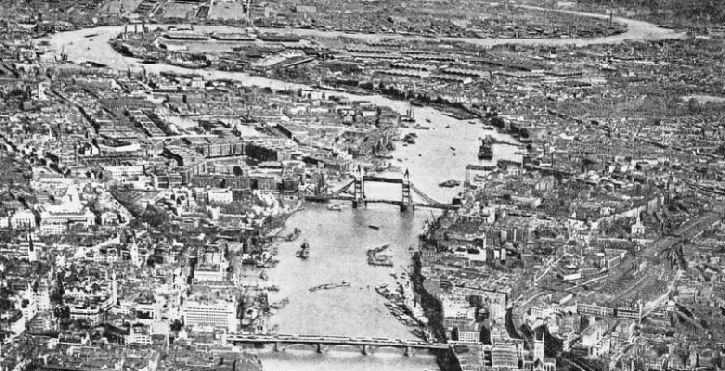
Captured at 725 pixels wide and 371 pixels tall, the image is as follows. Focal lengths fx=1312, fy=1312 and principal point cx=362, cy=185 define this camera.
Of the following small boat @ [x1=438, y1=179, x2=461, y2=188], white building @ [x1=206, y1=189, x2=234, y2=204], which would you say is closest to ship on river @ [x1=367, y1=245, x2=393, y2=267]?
white building @ [x1=206, y1=189, x2=234, y2=204]

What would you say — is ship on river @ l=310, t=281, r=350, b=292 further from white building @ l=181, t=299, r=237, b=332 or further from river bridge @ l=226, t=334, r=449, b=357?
river bridge @ l=226, t=334, r=449, b=357

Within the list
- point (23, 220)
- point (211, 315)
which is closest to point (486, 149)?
point (23, 220)

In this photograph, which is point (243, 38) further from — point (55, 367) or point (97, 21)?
point (55, 367)

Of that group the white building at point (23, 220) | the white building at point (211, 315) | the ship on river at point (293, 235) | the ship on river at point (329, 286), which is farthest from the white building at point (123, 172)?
the white building at point (211, 315)

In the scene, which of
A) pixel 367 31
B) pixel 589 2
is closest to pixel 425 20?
pixel 367 31

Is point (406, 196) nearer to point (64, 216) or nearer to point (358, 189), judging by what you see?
point (358, 189)
